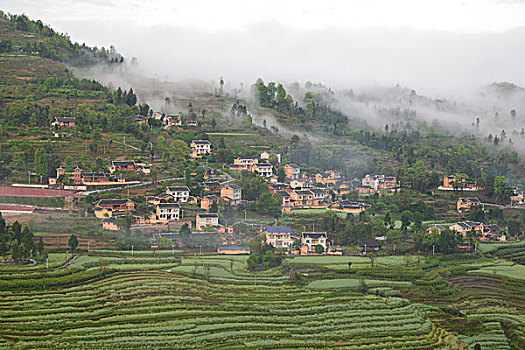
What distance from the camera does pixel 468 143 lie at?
55.7 metres

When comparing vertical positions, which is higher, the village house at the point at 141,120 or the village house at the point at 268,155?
the village house at the point at 141,120

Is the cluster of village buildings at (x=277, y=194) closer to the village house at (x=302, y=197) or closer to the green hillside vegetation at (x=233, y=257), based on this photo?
the village house at (x=302, y=197)

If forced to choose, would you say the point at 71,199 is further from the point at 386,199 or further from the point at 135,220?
the point at 386,199

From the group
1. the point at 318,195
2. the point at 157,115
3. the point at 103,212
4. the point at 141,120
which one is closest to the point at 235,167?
the point at 318,195

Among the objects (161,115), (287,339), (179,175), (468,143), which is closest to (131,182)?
(179,175)

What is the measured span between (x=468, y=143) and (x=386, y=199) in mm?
21525

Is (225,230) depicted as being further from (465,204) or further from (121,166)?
(465,204)

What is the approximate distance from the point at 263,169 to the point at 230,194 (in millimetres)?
6984

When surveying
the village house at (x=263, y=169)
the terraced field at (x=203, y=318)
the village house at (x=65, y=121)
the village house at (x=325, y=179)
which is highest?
the village house at (x=65, y=121)

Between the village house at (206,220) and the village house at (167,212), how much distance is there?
1.29m

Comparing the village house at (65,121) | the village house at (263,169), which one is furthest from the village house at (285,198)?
the village house at (65,121)

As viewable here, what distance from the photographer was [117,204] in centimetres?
3112

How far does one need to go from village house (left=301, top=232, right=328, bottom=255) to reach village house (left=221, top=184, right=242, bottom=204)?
21.0 feet

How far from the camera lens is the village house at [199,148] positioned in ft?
139
